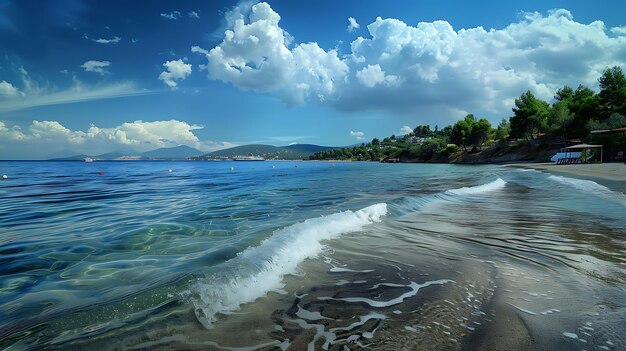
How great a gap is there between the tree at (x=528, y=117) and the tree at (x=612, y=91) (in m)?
12.9

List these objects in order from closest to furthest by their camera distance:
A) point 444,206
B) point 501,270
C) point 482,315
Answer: point 482,315
point 501,270
point 444,206

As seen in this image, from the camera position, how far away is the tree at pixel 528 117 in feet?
265

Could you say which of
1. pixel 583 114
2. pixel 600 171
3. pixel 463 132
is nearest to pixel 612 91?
pixel 583 114

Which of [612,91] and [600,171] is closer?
[600,171]

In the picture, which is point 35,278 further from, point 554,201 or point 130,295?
point 554,201

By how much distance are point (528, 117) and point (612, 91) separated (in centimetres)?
1822

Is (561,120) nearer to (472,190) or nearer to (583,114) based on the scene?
(583,114)

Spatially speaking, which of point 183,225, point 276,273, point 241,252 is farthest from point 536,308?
point 183,225

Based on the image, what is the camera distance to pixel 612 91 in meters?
65.2

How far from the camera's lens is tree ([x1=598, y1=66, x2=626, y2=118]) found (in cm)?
6288

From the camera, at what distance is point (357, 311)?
372 cm

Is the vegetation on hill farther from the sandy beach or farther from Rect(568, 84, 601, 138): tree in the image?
the sandy beach

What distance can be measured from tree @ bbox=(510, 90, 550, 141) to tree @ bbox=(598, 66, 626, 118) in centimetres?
1286

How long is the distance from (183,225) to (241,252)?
4.19m
